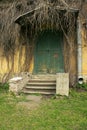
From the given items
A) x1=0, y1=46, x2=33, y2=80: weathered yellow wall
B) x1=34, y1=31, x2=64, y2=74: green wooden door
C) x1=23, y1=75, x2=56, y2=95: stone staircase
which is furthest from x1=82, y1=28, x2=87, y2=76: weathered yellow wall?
x1=0, y1=46, x2=33, y2=80: weathered yellow wall

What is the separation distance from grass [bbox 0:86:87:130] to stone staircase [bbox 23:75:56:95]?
1.09 meters

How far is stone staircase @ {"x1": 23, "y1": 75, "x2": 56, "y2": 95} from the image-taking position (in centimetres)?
962

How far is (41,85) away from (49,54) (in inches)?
81.8

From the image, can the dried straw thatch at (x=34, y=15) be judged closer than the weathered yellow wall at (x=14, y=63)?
Yes

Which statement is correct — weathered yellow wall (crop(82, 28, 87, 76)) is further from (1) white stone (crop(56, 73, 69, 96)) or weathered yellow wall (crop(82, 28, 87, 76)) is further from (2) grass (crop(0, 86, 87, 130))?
(2) grass (crop(0, 86, 87, 130))

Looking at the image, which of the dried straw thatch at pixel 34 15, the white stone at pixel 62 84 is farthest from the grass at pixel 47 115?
the dried straw thatch at pixel 34 15

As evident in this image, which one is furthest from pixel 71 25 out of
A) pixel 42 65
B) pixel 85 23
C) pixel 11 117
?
pixel 11 117

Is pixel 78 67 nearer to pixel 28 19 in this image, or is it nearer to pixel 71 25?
pixel 71 25

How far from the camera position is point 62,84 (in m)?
8.78

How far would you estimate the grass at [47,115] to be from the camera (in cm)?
572

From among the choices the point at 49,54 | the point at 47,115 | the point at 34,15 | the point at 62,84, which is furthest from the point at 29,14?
the point at 47,115

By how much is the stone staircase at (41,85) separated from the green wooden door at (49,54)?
56 cm

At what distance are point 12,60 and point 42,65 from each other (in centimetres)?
148

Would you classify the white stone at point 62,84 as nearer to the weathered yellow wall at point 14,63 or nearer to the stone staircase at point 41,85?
the stone staircase at point 41,85
